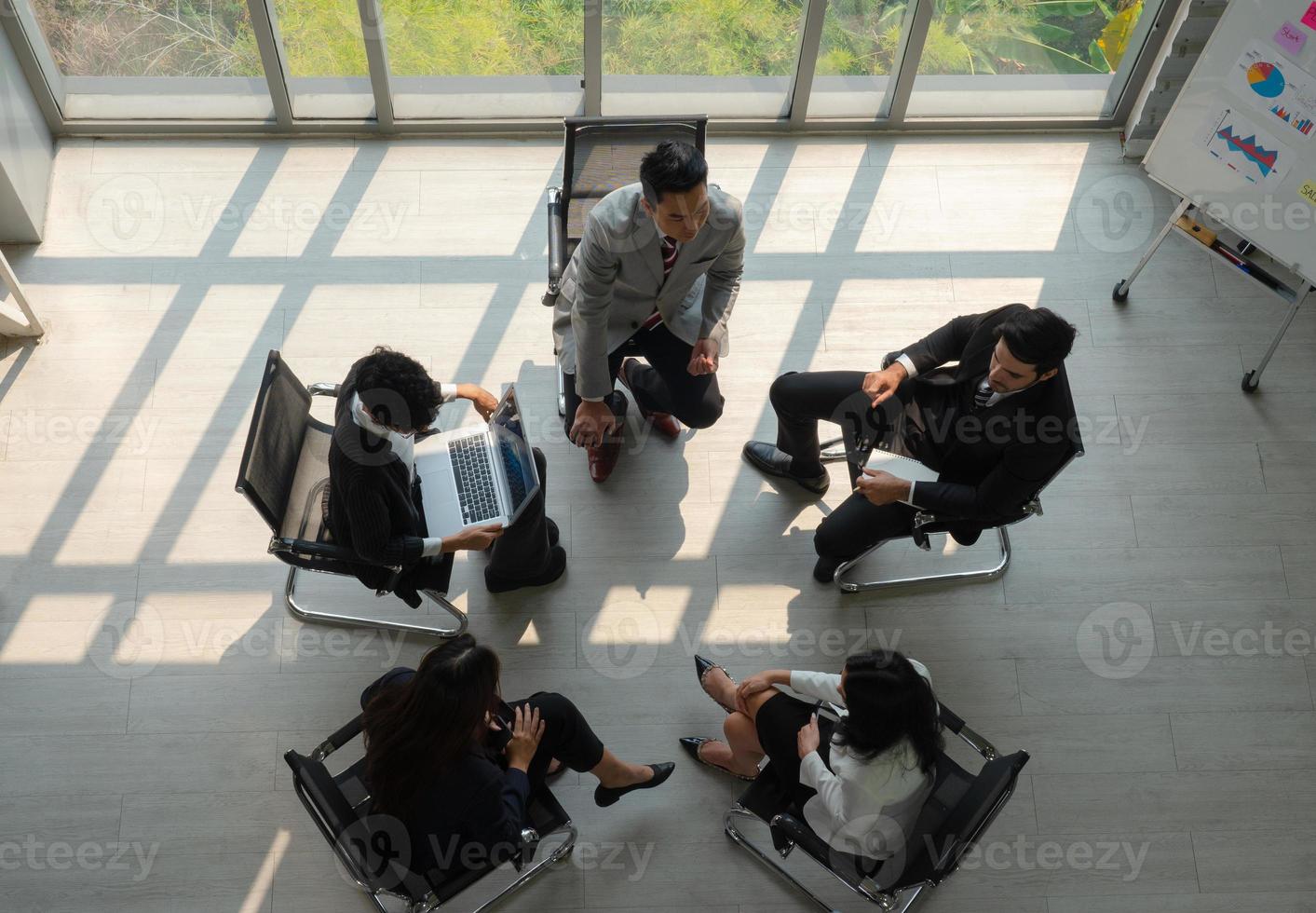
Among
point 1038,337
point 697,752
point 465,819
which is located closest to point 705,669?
point 697,752

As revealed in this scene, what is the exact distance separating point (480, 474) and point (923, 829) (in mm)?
1700

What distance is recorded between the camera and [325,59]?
14.4 feet

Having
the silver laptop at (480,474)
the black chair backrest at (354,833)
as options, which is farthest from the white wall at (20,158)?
the black chair backrest at (354,833)

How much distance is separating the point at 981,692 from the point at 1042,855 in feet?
1.79

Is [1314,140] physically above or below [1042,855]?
above

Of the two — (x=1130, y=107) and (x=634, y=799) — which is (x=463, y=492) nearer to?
(x=634, y=799)

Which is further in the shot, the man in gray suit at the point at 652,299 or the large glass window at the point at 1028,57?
the large glass window at the point at 1028,57

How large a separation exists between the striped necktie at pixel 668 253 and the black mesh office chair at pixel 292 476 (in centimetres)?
111

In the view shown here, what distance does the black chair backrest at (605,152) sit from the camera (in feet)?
11.8

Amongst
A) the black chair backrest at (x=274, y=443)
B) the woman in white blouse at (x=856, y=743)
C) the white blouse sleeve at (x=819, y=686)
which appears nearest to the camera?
the woman in white blouse at (x=856, y=743)

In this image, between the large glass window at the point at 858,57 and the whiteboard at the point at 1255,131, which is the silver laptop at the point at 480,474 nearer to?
the large glass window at the point at 858,57

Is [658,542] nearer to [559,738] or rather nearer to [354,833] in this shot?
[559,738]

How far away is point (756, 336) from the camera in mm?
4230

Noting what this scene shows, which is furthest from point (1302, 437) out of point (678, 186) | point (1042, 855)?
point (678, 186)
